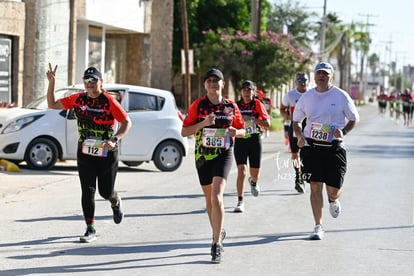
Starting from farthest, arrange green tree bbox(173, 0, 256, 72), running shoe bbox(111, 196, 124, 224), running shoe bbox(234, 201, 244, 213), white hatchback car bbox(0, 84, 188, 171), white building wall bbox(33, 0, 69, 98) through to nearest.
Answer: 1. green tree bbox(173, 0, 256, 72)
2. white building wall bbox(33, 0, 69, 98)
3. white hatchback car bbox(0, 84, 188, 171)
4. running shoe bbox(234, 201, 244, 213)
5. running shoe bbox(111, 196, 124, 224)

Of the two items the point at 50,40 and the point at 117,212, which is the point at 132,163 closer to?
the point at 50,40

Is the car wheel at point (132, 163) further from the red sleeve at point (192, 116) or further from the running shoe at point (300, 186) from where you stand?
the red sleeve at point (192, 116)

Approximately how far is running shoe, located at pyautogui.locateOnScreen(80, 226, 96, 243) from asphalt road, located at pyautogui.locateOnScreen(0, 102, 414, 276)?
93mm

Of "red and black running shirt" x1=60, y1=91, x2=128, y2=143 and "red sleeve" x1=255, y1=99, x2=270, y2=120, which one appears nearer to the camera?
"red and black running shirt" x1=60, y1=91, x2=128, y2=143

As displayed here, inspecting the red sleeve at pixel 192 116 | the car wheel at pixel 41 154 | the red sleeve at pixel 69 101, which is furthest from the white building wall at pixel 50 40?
the red sleeve at pixel 192 116

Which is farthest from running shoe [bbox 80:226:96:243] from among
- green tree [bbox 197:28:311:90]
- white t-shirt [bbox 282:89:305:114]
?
green tree [bbox 197:28:311:90]

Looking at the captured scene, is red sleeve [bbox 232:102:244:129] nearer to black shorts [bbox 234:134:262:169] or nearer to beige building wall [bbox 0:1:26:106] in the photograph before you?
black shorts [bbox 234:134:262:169]

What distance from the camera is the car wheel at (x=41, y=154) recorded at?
1596 centimetres

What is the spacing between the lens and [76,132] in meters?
16.0

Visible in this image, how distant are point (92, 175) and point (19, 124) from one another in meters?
7.26

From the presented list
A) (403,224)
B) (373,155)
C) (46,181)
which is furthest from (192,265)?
(373,155)

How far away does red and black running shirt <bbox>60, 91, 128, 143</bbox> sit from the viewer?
909cm

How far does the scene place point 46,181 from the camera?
1473 centimetres

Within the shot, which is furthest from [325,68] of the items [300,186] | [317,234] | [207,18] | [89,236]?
[207,18]
